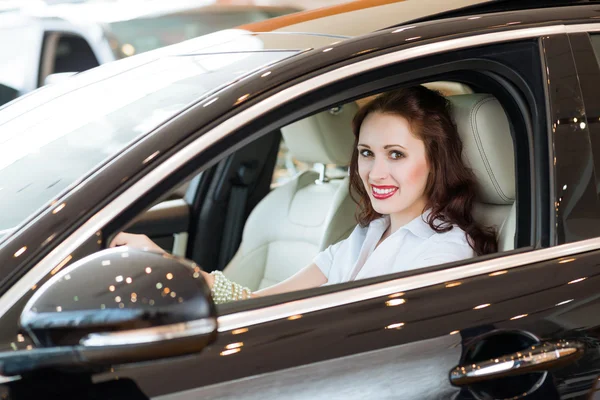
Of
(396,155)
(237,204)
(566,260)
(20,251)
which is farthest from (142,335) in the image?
(237,204)

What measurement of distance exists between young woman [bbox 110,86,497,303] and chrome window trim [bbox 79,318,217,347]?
2.49 feet

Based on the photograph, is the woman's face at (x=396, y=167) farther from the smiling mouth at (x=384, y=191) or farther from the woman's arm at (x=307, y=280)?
the woman's arm at (x=307, y=280)

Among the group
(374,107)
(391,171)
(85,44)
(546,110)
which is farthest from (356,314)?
(85,44)

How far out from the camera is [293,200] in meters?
3.06

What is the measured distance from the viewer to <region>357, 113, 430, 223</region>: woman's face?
78.3 inches

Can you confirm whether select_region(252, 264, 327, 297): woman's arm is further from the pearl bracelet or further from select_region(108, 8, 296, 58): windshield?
select_region(108, 8, 296, 58): windshield

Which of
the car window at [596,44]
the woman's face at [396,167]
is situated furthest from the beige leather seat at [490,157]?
the car window at [596,44]

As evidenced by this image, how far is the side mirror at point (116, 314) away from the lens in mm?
1094

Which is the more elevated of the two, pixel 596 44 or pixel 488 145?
pixel 596 44

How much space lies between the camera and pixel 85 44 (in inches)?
210

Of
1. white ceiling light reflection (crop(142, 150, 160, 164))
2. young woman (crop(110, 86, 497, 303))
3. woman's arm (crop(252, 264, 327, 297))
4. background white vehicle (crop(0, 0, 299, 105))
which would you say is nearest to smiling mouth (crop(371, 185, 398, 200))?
young woman (crop(110, 86, 497, 303))

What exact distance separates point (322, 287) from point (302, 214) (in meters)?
1.63

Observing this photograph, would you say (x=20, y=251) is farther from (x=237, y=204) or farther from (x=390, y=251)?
(x=237, y=204)

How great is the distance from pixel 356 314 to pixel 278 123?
0.35 m
